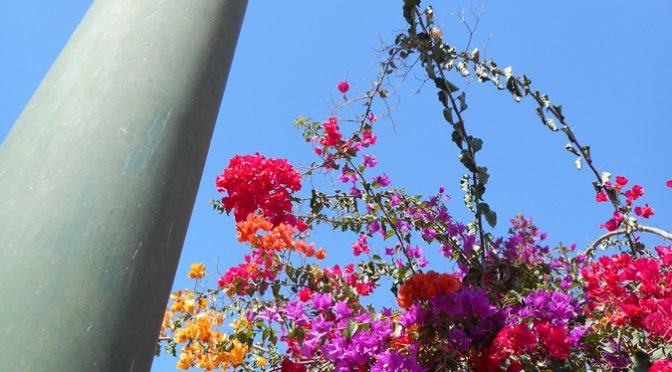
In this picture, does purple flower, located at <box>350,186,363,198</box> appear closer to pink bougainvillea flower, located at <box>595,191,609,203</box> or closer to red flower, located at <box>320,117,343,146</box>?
red flower, located at <box>320,117,343,146</box>

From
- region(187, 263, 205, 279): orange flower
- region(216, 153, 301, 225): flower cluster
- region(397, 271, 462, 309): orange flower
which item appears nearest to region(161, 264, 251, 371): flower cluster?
region(187, 263, 205, 279): orange flower

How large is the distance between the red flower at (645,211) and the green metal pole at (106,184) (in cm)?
317

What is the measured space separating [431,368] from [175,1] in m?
1.44

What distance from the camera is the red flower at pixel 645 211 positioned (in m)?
3.21

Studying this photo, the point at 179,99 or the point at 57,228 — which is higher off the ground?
the point at 179,99

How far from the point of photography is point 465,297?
68.6 inches

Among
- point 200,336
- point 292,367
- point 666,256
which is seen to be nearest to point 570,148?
point 666,256

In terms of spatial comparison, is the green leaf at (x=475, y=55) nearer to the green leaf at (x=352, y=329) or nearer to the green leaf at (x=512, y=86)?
the green leaf at (x=512, y=86)

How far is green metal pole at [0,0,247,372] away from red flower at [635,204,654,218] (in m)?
3.17

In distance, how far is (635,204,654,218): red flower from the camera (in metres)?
3.21

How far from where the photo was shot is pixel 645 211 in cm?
326

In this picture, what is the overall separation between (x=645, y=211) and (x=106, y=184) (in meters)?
3.47

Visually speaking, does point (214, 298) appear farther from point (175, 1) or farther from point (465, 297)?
point (175, 1)

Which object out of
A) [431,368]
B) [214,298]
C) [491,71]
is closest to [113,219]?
[431,368]
